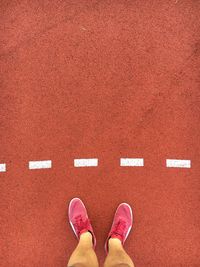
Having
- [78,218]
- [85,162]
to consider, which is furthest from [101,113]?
[78,218]

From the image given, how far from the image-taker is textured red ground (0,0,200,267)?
158 centimetres

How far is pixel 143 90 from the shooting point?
1583mm

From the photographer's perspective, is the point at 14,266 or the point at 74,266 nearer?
the point at 74,266

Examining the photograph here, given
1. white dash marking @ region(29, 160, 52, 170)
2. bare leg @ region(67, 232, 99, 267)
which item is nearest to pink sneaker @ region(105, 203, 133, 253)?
bare leg @ region(67, 232, 99, 267)

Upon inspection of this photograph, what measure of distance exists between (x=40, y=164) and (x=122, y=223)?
1.91 feet

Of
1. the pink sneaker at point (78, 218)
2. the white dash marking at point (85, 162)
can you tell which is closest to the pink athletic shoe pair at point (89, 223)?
the pink sneaker at point (78, 218)

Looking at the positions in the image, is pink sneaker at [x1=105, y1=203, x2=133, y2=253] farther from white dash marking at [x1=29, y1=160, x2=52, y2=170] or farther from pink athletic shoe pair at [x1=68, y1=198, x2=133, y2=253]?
white dash marking at [x1=29, y1=160, x2=52, y2=170]

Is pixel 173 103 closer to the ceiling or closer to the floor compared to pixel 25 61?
closer to the floor

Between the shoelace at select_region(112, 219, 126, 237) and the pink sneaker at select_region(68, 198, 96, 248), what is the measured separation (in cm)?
Answer: 13

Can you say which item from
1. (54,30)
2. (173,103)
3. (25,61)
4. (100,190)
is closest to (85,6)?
(54,30)

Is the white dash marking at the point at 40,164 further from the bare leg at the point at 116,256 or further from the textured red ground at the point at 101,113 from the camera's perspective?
the bare leg at the point at 116,256

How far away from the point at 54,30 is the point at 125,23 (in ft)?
1.37

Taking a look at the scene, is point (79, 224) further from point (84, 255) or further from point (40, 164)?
point (40, 164)

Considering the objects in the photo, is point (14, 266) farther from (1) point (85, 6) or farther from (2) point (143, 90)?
(1) point (85, 6)
